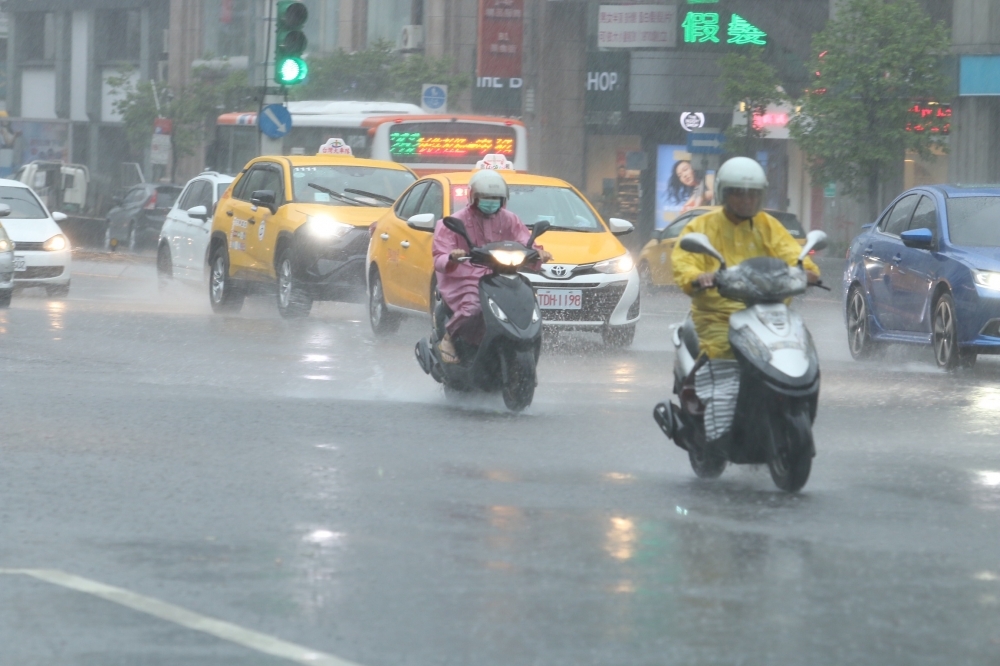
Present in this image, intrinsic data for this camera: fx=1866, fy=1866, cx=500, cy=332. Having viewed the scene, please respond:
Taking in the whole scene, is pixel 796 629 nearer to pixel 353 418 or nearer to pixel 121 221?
pixel 353 418

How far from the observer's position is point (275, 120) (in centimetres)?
2534

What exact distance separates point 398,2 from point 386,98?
21.3 ft

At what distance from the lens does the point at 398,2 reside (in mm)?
54344

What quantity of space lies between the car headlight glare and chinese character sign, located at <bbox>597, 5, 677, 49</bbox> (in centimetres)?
2636

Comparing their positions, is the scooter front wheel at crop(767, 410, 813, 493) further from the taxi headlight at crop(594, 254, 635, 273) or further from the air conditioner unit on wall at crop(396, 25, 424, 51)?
the air conditioner unit on wall at crop(396, 25, 424, 51)

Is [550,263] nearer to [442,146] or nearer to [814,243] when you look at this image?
[814,243]

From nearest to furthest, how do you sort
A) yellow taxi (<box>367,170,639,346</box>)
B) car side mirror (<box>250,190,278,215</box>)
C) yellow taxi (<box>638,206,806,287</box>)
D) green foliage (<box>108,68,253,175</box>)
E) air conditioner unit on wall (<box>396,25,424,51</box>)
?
yellow taxi (<box>367,170,639,346</box>)
car side mirror (<box>250,190,278,215</box>)
yellow taxi (<box>638,206,806,287</box>)
air conditioner unit on wall (<box>396,25,424,51</box>)
green foliage (<box>108,68,253,175</box>)

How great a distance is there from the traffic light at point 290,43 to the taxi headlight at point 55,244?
3.43 metres

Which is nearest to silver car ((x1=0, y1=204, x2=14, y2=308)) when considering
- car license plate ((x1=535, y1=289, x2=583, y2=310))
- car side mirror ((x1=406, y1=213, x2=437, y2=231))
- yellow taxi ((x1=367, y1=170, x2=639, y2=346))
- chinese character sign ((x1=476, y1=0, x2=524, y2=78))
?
yellow taxi ((x1=367, y1=170, x2=639, y2=346))

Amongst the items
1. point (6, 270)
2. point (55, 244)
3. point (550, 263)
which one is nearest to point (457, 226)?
point (550, 263)

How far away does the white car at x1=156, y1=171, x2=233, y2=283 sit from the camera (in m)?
23.2

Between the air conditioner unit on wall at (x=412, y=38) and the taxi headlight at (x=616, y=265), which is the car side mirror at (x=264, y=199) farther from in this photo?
the air conditioner unit on wall at (x=412, y=38)

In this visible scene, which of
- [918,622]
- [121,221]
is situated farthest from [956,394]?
[121,221]

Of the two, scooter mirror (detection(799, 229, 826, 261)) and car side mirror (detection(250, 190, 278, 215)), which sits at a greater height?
car side mirror (detection(250, 190, 278, 215))
